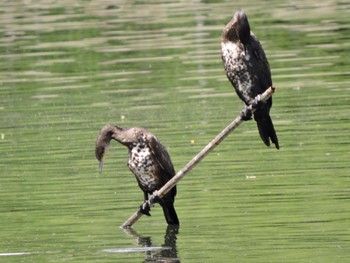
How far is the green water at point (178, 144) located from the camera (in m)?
14.2

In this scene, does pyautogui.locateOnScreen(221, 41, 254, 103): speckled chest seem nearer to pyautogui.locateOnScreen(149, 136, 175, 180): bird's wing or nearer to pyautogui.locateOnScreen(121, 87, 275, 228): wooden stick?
pyautogui.locateOnScreen(121, 87, 275, 228): wooden stick

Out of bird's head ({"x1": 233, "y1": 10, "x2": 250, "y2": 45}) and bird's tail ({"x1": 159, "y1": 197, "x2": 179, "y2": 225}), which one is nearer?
bird's head ({"x1": 233, "y1": 10, "x2": 250, "y2": 45})

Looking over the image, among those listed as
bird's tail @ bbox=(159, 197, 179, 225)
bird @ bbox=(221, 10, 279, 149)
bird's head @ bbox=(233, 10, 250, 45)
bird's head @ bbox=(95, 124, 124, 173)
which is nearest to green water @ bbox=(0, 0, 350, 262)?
bird's tail @ bbox=(159, 197, 179, 225)

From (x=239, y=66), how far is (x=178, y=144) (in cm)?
420

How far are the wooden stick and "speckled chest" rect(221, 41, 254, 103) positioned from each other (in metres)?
0.53

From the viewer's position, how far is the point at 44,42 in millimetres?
32688

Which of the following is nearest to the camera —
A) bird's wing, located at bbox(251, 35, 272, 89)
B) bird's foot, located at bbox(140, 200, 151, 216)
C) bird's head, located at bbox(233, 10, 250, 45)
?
bird's head, located at bbox(233, 10, 250, 45)

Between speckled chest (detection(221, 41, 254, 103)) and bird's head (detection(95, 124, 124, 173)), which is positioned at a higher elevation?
speckled chest (detection(221, 41, 254, 103))

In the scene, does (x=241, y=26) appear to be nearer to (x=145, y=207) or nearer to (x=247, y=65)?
(x=247, y=65)

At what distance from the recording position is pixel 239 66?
587 inches

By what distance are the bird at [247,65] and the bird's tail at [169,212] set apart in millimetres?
1110

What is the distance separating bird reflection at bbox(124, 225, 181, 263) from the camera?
1370 cm

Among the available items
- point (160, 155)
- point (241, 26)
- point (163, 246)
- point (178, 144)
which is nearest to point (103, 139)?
point (160, 155)

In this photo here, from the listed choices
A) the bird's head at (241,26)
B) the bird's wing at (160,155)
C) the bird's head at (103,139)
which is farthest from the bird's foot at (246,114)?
the bird's head at (103,139)
